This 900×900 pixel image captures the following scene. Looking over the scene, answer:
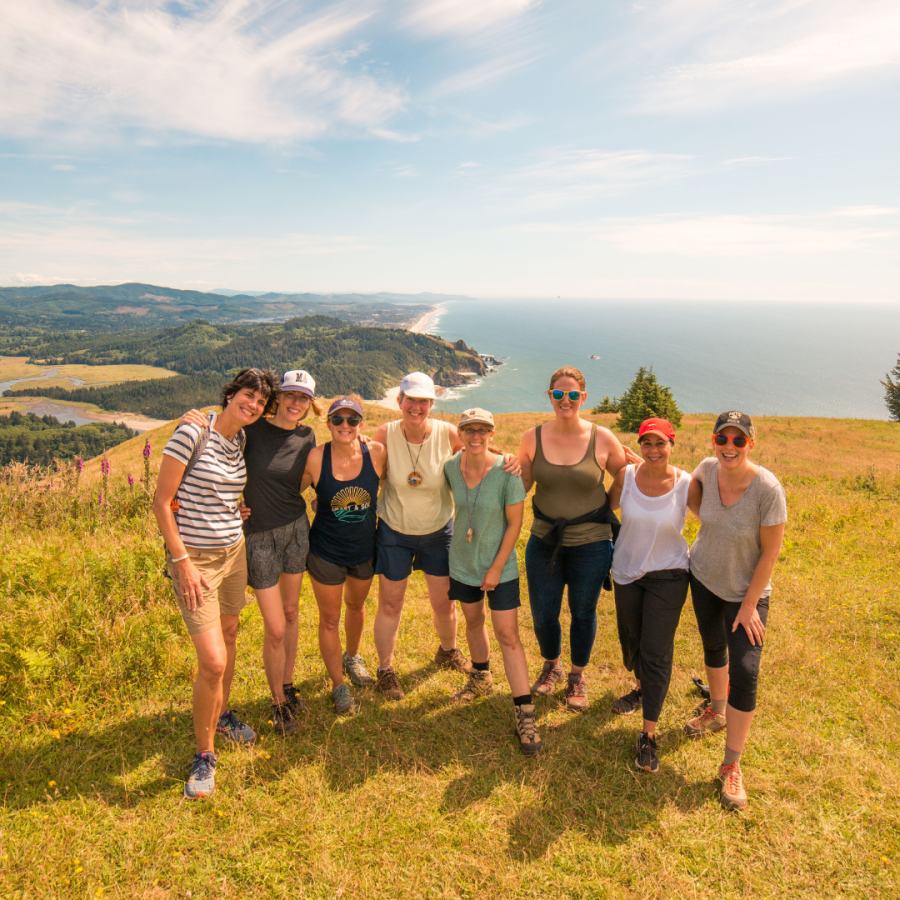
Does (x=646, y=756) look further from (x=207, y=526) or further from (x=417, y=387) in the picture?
(x=207, y=526)

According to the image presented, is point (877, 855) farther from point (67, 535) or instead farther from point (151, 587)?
point (67, 535)

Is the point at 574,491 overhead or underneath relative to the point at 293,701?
overhead

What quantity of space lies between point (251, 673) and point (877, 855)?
5.00m

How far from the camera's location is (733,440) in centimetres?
331

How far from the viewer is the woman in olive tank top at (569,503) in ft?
12.8

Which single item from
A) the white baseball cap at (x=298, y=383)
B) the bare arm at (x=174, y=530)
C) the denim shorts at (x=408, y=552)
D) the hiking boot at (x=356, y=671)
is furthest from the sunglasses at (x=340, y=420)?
the hiking boot at (x=356, y=671)

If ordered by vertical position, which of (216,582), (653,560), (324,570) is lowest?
(324,570)

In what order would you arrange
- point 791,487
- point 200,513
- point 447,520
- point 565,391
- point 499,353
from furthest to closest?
point 499,353, point 791,487, point 447,520, point 565,391, point 200,513

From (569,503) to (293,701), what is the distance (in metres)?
2.98

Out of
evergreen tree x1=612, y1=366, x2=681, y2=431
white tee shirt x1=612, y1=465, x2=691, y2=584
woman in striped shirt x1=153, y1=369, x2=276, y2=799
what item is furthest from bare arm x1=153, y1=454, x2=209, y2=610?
evergreen tree x1=612, y1=366, x2=681, y2=431

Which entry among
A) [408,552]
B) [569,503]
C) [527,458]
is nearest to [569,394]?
[527,458]

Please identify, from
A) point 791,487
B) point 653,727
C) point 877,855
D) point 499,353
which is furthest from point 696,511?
point 499,353

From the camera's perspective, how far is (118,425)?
369 ft

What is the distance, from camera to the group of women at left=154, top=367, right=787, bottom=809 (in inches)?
132
